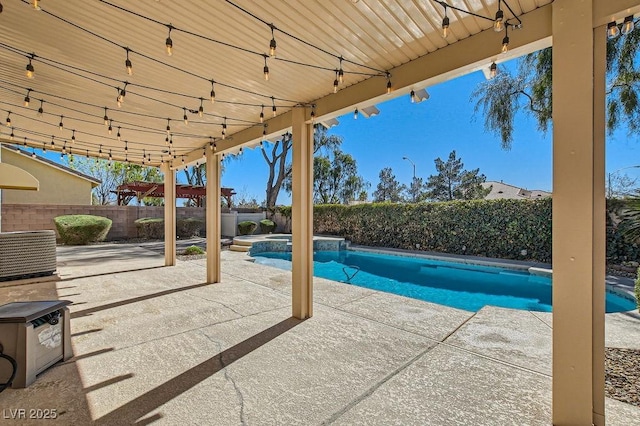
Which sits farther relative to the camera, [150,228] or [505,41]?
[150,228]

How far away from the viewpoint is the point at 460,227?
35.2ft

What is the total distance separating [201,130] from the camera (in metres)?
5.20

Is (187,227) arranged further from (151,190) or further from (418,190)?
(418,190)

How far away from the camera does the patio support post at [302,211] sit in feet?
12.9

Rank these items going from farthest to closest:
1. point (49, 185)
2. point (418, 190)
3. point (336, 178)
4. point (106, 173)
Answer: point (418, 190) → point (336, 178) → point (106, 173) → point (49, 185)

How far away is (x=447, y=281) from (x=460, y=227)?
329cm

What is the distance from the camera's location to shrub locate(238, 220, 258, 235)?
52.7 feet

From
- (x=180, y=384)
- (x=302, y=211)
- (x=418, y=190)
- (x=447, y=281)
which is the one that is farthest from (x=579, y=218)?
(x=418, y=190)

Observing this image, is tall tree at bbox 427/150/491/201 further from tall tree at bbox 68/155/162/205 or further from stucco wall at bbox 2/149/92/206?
stucco wall at bbox 2/149/92/206

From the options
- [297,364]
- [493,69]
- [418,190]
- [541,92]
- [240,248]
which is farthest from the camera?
[418,190]

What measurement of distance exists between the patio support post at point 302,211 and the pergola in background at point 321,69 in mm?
19

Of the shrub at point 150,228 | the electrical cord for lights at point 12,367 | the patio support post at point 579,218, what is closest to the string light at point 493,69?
the patio support post at point 579,218

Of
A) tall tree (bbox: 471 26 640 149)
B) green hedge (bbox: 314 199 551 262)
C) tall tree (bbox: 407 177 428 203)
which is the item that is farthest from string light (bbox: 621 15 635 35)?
tall tree (bbox: 407 177 428 203)

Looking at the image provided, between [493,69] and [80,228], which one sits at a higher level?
[493,69]
